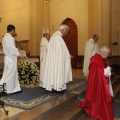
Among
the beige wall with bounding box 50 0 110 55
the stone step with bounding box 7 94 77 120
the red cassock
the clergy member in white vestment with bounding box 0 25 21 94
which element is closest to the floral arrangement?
the clergy member in white vestment with bounding box 0 25 21 94

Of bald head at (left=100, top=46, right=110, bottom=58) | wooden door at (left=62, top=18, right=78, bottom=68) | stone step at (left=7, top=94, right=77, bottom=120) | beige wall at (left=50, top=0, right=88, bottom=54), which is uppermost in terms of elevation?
beige wall at (left=50, top=0, right=88, bottom=54)

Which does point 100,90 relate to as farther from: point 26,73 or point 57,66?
point 26,73

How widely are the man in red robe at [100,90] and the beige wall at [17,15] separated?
10.0m

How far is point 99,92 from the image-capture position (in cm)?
495

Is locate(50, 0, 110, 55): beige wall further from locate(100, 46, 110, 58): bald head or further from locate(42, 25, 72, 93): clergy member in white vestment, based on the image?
locate(100, 46, 110, 58): bald head

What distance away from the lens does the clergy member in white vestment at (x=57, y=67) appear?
586 centimetres

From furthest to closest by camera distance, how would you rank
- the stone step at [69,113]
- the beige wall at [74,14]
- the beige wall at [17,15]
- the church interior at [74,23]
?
the beige wall at [17,15] → the beige wall at [74,14] → the church interior at [74,23] → the stone step at [69,113]

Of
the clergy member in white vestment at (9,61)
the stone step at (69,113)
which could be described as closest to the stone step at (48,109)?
the stone step at (69,113)

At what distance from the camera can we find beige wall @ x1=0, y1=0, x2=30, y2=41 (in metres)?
14.6

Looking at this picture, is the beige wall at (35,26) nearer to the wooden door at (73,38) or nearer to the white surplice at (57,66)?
the wooden door at (73,38)

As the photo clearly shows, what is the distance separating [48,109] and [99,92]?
1262 mm

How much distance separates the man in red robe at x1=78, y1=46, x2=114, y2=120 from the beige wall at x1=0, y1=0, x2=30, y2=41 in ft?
32.9

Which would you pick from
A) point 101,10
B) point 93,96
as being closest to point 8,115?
point 93,96

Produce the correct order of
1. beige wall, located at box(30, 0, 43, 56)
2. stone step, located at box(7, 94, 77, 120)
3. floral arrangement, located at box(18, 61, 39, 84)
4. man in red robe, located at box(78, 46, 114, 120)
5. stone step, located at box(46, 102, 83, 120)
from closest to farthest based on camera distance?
stone step, located at box(7, 94, 77, 120)
stone step, located at box(46, 102, 83, 120)
man in red robe, located at box(78, 46, 114, 120)
floral arrangement, located at box(18, 61, 39, 84)
beige wall, located at box(30, 0, 43, 56)
